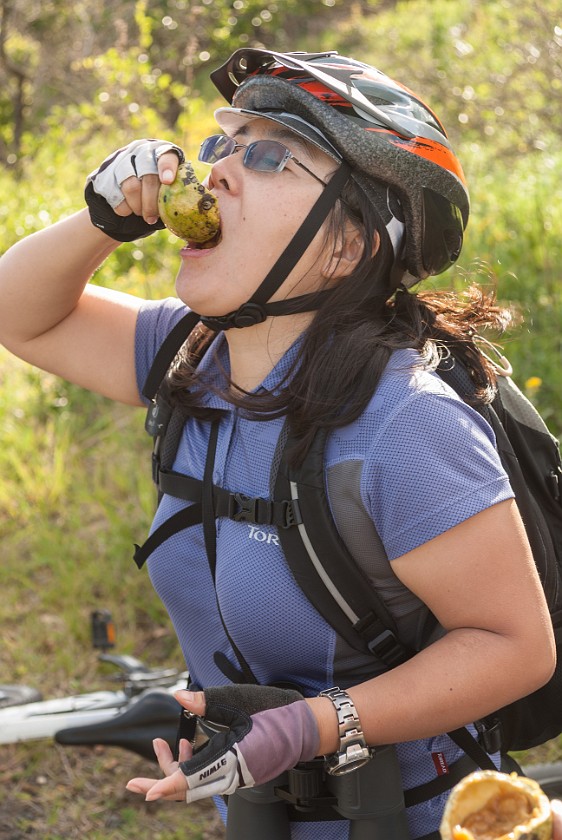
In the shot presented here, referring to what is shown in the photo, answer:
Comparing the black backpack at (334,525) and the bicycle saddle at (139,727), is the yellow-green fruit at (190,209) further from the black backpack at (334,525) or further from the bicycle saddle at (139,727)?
the bicycle saddle at (139,727)

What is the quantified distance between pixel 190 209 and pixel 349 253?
375mm

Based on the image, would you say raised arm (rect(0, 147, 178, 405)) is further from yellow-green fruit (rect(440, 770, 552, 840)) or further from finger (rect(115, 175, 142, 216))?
yellow-green fruit (rect(440, 770, 552, 840))

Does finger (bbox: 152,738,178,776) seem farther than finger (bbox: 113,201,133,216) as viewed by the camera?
No

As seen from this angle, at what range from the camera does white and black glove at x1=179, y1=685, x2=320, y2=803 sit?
1.73 meters

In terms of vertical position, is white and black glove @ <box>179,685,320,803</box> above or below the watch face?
above

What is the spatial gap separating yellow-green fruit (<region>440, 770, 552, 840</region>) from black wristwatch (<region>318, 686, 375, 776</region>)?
23.1 inches

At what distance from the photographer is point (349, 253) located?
2.21 m

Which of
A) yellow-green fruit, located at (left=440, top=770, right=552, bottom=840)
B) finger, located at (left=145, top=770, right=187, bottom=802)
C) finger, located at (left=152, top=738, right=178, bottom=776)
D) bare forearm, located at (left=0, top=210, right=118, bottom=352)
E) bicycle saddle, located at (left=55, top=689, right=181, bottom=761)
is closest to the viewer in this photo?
yellow-green fruit, located at (left=440, top=770, right=552, bottom=840)

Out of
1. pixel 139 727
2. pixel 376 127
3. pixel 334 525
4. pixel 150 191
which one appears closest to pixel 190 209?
pixel 150 191

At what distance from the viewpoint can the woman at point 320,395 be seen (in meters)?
1.83

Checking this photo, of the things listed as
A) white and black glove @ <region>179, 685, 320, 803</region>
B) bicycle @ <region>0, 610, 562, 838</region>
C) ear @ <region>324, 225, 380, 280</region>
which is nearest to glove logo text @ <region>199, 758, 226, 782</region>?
white and black glove @ <region>179, 685, 320, 803</region>

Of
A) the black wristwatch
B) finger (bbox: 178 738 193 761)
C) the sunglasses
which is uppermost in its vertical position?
the sunglasses

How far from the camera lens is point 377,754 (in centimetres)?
197

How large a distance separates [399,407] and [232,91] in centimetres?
109
